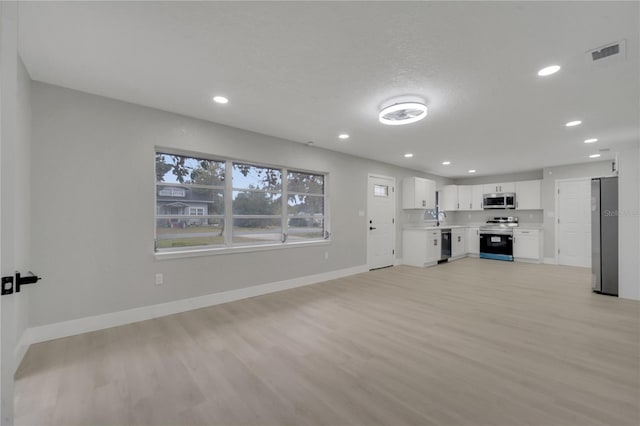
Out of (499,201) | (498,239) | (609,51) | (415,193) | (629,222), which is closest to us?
(609,51)

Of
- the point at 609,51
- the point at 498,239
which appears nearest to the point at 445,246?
the point at 498,239

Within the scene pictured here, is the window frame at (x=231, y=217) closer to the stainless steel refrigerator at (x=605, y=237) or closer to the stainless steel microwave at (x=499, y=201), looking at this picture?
the stainless steel refrigerator at (x=605, y=237)

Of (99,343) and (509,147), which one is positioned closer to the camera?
(99,343)

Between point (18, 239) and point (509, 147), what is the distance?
674 centimetres

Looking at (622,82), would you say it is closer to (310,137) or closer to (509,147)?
(509,147)

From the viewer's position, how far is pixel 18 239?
2193 mm

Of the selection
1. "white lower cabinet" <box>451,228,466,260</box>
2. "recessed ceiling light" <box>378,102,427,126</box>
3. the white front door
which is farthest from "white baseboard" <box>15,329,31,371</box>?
"white lower cabinet" <box>451,228,466,260</box>

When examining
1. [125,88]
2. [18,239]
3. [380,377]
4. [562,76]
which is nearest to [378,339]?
[380,377]

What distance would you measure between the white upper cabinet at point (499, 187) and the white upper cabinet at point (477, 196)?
0.13m

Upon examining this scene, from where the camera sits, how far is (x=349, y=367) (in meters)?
2.10

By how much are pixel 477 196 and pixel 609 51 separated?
6.50m

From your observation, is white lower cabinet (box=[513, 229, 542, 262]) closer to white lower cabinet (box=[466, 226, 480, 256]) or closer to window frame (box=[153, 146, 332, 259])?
white lower cabinet (box=[466, 226, 480, 256])

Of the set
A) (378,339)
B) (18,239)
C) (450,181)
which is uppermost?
(450,181)

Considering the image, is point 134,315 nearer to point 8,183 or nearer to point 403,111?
point 8,183
